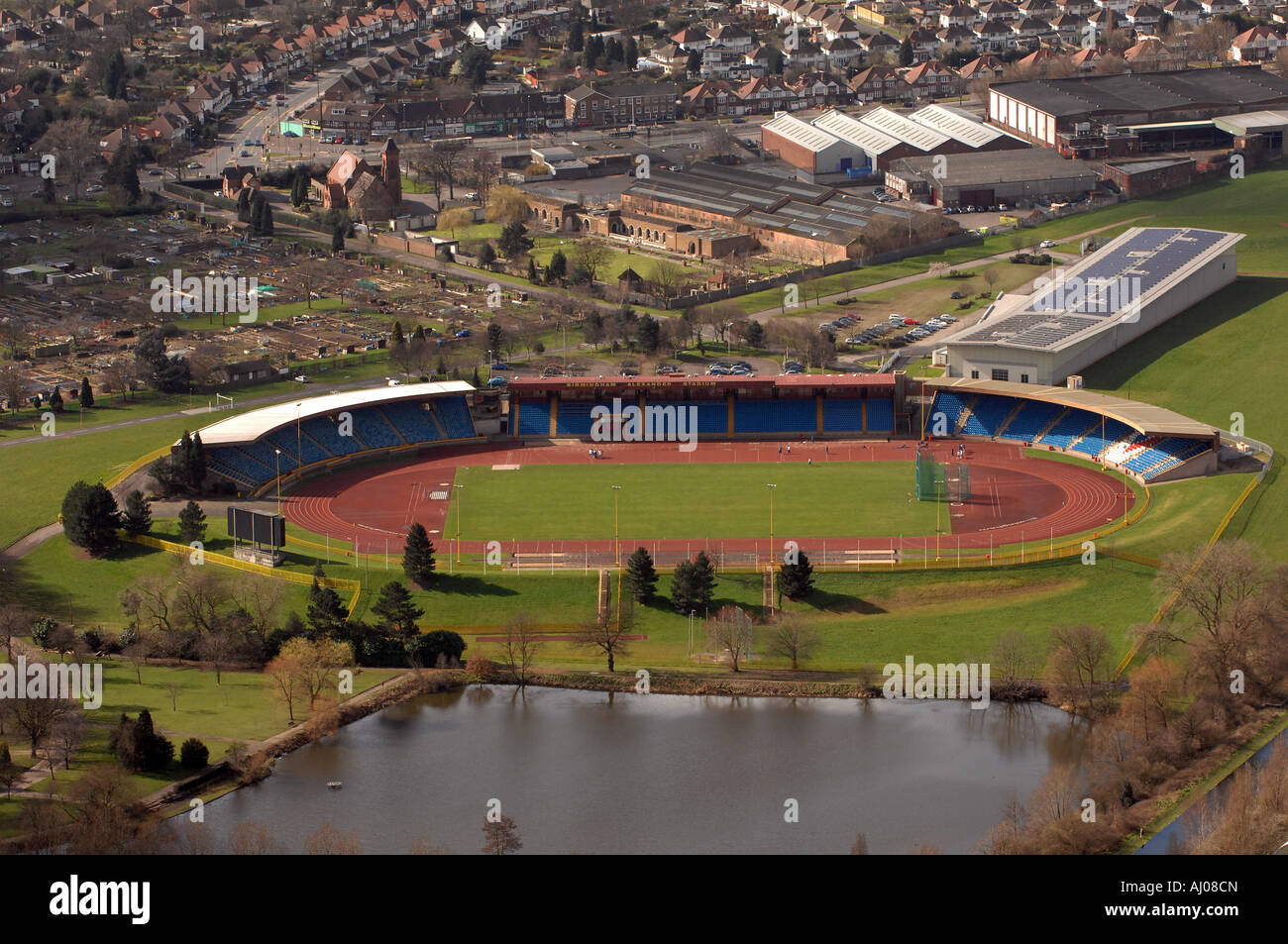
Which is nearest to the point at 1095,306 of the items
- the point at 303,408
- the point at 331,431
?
the point at 331,431

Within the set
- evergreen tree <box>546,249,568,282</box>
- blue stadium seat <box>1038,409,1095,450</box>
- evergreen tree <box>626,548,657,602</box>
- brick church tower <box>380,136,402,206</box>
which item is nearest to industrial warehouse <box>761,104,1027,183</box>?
brick church tower <box>380,136,402,206</box>

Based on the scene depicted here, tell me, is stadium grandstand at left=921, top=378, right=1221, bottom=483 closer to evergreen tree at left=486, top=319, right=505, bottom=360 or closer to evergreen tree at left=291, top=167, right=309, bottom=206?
evergreen tree at left=486, top=319, right=505, bottom=360

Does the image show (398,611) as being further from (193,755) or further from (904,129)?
(904,129)

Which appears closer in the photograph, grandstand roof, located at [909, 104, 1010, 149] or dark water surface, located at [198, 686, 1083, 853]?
dark water surface, located at [198, 686, 1083, 853]

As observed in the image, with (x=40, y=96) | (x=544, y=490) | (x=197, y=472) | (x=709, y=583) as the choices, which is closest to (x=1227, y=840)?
(x=709, y=583)

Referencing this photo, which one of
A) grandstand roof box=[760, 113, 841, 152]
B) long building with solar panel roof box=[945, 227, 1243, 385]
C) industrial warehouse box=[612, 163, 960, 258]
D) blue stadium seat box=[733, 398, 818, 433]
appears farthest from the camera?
grandstand roof box=[760, 113, 841, 152]

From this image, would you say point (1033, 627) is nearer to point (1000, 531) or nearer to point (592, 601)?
point (1000, 531)

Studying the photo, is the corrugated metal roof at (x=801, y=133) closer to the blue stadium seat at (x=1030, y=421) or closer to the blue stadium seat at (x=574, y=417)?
the blue stadium seat at (x=574, y=417)
